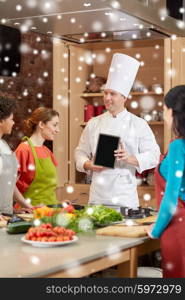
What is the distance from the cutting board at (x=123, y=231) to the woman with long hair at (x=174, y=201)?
91 millimetres

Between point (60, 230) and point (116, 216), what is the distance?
540 mm

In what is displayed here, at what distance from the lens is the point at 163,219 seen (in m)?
2.20

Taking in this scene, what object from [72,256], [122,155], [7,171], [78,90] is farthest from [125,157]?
[78,90]

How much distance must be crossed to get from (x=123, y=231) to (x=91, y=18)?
979mm

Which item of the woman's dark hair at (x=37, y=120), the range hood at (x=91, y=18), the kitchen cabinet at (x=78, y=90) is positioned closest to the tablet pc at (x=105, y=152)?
the range hood at (x=91, y=18)

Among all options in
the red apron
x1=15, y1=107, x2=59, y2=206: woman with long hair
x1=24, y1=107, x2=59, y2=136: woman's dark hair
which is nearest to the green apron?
x1=15, y1=107, x2=59, y2=206: woman with long hair

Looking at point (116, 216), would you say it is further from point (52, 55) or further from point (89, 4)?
point (52, 55)

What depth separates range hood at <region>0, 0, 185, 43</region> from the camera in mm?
2436

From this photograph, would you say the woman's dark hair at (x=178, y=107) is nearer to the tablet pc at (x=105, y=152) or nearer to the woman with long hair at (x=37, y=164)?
the tablet pc at (x=105, y=152)

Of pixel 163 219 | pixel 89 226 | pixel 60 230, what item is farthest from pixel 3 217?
pixel 163 219

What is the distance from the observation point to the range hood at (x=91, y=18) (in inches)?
95.9

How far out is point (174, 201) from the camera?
84.3 inches

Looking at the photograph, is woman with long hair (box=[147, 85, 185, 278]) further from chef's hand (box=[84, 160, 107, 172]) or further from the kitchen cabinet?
the kitchen cabinet

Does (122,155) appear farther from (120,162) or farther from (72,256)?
(72,256)
